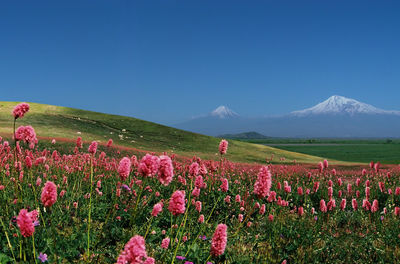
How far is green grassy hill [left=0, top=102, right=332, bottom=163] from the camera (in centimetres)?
3394

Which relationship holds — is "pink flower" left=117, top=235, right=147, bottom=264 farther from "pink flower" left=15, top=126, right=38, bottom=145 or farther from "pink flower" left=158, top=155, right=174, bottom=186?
"pink flower" left=15, top=126, right=38, bottom=145

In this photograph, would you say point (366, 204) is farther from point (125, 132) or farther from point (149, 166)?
point (125, 132)

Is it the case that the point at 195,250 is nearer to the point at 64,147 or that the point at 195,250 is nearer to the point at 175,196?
the point at 175,196

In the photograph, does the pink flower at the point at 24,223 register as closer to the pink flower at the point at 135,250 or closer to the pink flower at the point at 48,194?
the pink flower at the point at 48,194

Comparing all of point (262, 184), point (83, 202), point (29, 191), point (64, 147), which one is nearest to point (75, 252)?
point (83, 202)

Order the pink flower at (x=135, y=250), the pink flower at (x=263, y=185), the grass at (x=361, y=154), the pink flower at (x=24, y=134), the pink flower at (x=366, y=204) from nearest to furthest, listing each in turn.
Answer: the pink flower at (x=135, y=250) < the pink flower at (x=263, y=185) < the pink flower at (x=24, y=134) < the pink flower at (x=366, y=204) < the grass at (x=361, y=154)

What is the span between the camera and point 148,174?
8.35 feet

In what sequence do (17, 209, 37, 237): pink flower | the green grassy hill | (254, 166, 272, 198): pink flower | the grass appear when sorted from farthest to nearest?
the grass → the green grassy hill → (254, 166, 272, 198): pink flower → (17, 209, 37, 237): pink flower

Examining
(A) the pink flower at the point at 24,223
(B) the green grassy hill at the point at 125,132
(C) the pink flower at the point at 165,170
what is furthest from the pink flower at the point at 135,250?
(B) the green grassy hill at the point at 125,132

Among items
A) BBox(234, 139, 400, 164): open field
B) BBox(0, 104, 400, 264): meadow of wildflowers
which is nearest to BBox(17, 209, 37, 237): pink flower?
BBox(0, 104, 400, 264): meadow of wildflowers

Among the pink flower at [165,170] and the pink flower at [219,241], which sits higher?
the pink flower at [165,170]

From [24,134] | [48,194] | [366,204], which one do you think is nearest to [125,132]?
[366,204]

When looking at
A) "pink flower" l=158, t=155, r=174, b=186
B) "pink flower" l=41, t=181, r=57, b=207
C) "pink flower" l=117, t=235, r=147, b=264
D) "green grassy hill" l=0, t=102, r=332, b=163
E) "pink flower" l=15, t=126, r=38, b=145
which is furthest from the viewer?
"green grassy hill" l=0, t=102, r=332, b=163

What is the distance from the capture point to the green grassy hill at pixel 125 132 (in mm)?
33938
